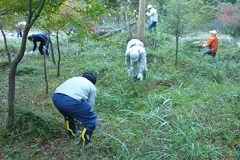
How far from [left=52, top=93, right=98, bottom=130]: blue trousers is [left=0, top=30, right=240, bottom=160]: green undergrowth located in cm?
40

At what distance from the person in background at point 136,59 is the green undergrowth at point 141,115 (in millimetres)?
238

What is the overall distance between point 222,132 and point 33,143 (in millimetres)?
3198

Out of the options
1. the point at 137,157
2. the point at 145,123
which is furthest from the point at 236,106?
the point at 137,157

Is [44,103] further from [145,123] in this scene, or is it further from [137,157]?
[137,157]

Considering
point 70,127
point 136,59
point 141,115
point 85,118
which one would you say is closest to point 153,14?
point 136,59

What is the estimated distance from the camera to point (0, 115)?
6.38 metres

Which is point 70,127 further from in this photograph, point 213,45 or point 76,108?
point 213,45

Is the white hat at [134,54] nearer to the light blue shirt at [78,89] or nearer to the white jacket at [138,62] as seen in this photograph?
the white jacket at [138,62]

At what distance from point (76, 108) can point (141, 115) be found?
177 centimetres

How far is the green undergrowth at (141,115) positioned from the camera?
15.7ft

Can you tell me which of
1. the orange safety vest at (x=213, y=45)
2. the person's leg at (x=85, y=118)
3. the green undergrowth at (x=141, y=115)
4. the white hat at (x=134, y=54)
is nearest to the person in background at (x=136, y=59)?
the white hat at (x=134, y=54)

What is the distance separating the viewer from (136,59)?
8.20 m

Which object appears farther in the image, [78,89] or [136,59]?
[136,59]

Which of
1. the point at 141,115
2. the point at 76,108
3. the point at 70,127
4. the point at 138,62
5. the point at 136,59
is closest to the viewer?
the point at 76,108
